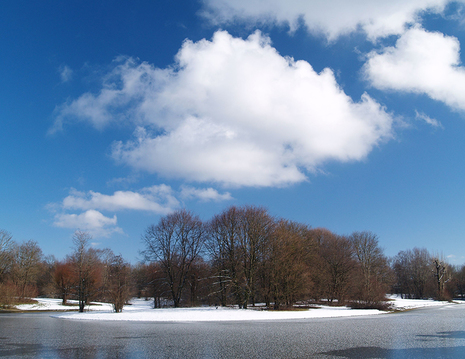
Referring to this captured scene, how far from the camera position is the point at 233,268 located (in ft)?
143

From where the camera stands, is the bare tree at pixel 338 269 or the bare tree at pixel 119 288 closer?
the bare tree at pixel 119 288

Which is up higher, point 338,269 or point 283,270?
point 283,270

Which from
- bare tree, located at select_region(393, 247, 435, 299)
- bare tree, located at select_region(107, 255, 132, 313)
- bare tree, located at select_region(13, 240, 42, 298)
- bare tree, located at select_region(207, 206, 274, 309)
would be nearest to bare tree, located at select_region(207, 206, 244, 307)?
bare tree, located at select_region(207, 206, 274, 309)

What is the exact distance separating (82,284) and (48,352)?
1304 inches

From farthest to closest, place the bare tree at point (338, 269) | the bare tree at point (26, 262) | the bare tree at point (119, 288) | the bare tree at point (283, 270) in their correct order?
the bare tree at point (26, 262), the bare tree at point (338, 269), the bare tree at point (283, 270), the bare tree at point (119, 288)

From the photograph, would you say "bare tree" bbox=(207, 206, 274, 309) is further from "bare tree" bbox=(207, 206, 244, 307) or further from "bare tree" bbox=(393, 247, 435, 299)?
"bare tree" bbox=(393, 247, 435, 299)

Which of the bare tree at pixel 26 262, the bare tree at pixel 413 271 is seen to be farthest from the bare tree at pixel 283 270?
the bare tree at pixel 413 271

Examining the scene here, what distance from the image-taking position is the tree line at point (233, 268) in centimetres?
4119

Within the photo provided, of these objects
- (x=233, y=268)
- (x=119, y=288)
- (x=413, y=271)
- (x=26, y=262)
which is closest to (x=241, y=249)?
(x=233, y=268)

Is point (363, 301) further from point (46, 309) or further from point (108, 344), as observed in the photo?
point (46, 309)

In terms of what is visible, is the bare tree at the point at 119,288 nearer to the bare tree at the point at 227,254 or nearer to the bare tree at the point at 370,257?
the bare tree at the point at 227,254


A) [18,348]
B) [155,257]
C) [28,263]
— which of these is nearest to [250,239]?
[155,257]

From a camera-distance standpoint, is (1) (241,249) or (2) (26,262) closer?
(1) (241,249)

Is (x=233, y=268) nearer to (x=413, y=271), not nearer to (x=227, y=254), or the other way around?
(x=227, y=254)
